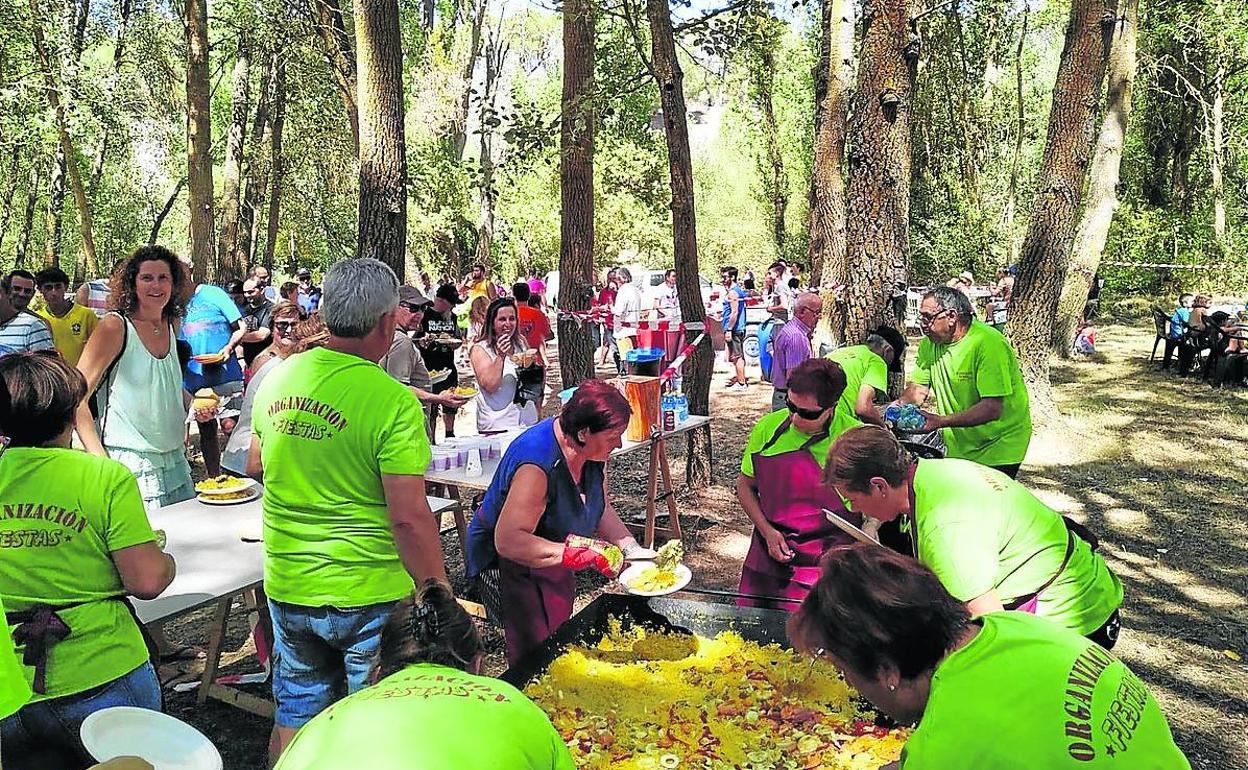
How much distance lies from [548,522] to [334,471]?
0.94 m

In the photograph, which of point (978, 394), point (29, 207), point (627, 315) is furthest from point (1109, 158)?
point (29, 207)

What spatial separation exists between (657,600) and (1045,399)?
8.52 metres

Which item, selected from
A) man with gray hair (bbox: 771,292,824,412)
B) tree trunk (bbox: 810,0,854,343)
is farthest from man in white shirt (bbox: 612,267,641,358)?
man with gray hair (bbox: 771,292,824,412)

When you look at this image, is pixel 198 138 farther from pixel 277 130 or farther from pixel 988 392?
pixel 988 392

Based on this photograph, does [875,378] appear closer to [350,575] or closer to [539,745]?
[350,575]

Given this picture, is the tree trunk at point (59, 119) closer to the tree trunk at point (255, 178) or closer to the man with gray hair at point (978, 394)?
the tree trunk at point (255, 178)

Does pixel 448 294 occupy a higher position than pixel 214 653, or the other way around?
pixel 448 294

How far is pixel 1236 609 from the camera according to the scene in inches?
227

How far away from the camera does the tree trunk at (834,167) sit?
7527 mm

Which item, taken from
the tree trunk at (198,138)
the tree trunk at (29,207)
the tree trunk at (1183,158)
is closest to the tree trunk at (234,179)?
the tree trunk at (198,138)

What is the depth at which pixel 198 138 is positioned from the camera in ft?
52.5

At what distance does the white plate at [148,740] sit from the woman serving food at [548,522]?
1.41m

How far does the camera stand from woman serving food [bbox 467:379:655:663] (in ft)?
10.8

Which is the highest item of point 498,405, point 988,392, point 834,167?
point 834,167
